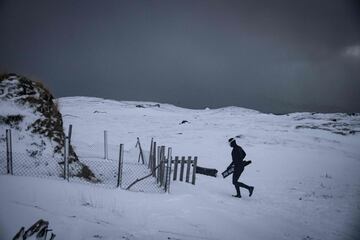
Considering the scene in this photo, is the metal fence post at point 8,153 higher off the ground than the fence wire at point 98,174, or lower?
higher

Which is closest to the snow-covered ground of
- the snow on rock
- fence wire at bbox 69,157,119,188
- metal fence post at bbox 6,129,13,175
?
metal fence post at bbox 6,129,13,175

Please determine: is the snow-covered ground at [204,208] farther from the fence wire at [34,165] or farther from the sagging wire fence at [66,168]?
the fence wire at [34,165]

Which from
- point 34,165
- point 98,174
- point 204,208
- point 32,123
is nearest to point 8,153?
point 34,165

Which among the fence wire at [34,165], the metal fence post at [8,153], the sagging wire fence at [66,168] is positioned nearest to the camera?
the metal fence post at [8,153]

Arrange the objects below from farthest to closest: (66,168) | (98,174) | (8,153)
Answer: (98,174), (66,168), (8,153)

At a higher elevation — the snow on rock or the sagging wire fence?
the snow on rock

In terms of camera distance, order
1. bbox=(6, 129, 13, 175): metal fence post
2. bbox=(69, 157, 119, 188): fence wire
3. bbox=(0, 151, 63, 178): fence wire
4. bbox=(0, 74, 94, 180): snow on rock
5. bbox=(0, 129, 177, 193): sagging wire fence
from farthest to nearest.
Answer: bbox=(0, 74, 94, 180): snow on rock → bbox=(69, 157, 119, 188): fence wire → bbox=(0, 151, 63, 178): fence wire → bbox=(0, 129, 177, 193): sagging wire fence → bbox=(6, 129, 13, 175): metal fence post

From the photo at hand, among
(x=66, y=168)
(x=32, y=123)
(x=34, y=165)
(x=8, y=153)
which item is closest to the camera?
(x=8, y=153)

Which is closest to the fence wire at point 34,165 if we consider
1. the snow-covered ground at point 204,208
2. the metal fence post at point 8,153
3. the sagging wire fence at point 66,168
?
the sagging wire fence at point 66,168

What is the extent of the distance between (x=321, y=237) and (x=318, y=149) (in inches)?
808

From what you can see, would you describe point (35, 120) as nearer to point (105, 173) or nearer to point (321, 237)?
point (105, 173)

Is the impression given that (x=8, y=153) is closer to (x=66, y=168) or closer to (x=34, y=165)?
(x=34, y=165)

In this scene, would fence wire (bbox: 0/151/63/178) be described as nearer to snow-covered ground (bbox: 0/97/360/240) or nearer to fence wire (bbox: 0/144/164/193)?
fence wire (bbox: 0/144/164/193)

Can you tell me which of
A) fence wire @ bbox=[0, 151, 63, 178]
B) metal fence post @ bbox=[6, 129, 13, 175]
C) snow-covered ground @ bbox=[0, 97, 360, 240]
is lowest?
snow-covered ground @ bbox=[0, 97, 360, 240]
